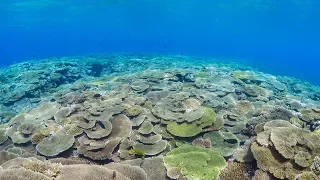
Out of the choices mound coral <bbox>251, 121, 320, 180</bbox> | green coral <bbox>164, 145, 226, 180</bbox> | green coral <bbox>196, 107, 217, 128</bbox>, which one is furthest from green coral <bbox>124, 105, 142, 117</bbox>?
mound coral <bbox>251, 121, 320, 180</bbox>

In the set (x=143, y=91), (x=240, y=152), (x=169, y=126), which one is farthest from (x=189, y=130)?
(x=143, y=91)

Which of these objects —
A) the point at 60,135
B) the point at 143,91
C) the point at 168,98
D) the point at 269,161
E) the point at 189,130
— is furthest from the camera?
the point at 143,91

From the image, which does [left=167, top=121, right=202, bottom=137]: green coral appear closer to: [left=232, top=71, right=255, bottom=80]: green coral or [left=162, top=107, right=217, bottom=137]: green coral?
→ [left=162, top=107, right=217, bottom=137]: green coral

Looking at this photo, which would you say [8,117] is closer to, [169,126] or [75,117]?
[75,117]

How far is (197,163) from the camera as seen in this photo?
6691 mm

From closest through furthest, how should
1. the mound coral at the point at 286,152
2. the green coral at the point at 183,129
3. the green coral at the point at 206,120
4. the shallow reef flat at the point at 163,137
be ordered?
the mound coral at the point at 286,152 < the shallow reef flat at the point at 163,137 < the green coral at the point at 183,129 < the green coral at the point at 206,120

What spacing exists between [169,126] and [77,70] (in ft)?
53.9

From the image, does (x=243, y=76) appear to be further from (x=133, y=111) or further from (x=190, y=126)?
(x=133, y=111)

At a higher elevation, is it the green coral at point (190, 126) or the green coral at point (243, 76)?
the green coral at point (243, 76)

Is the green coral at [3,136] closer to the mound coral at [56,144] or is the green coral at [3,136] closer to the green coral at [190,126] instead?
the mound coral at [56,144]

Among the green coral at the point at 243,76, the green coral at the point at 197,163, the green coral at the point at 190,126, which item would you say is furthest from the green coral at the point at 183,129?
the green coral at the point at 243,76

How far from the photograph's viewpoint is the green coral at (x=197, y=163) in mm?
6398

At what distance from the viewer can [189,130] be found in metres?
8.70

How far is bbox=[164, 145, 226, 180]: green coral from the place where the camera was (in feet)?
21.0
